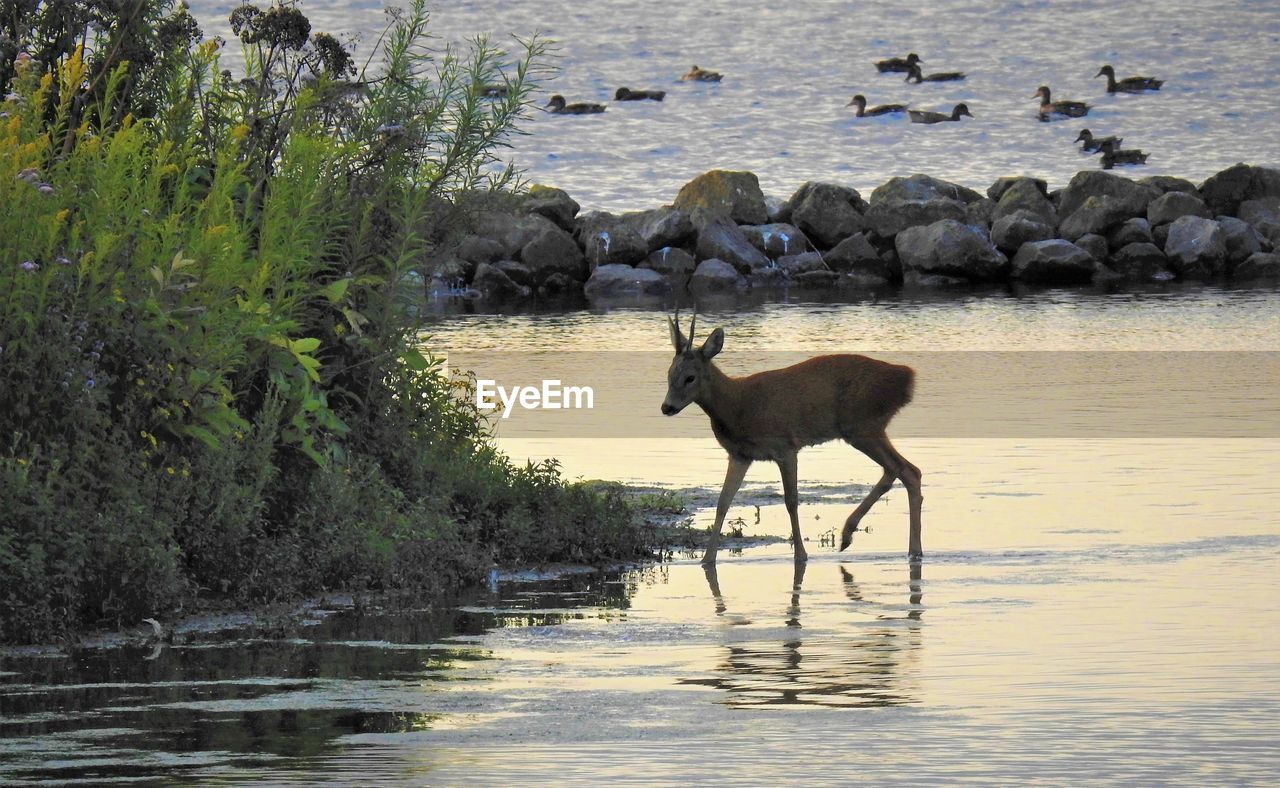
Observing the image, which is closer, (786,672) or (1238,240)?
(786,672)

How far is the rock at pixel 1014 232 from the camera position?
53.4 m

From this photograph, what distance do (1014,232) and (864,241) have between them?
3497 millimetres

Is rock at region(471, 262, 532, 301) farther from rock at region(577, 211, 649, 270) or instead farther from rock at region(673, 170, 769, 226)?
rock at region(673, 170, 769, 226)

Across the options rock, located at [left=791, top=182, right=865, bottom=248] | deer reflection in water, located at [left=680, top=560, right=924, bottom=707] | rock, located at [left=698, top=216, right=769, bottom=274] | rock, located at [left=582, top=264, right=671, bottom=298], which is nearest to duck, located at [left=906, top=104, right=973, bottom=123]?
rock, located at [left=791, top=182, right=865, bottom=248]

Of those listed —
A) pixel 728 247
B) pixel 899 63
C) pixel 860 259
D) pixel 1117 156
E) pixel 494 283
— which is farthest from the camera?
pixel 899 63

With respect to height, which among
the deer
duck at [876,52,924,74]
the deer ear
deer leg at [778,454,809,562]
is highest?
duck at [876,52,924,74]

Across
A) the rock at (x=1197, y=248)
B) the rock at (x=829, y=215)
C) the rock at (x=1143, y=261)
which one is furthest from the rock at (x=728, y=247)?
the rock at (x=1197, y=248)

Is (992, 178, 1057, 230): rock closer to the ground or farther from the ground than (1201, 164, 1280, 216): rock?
closer to the ground

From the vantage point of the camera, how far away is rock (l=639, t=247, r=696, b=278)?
5275 centimetres

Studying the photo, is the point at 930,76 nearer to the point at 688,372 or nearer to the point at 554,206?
the point at 554,206

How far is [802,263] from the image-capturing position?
54312mm

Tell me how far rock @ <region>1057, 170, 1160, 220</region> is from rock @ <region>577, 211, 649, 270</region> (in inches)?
434

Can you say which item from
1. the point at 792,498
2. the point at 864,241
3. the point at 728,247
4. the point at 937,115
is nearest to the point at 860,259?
the point at 864,241

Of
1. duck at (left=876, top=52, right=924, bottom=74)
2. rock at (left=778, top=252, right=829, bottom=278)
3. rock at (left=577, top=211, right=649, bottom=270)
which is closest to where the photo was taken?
rock at (left=577, top=211, right=649, bottom=270)
